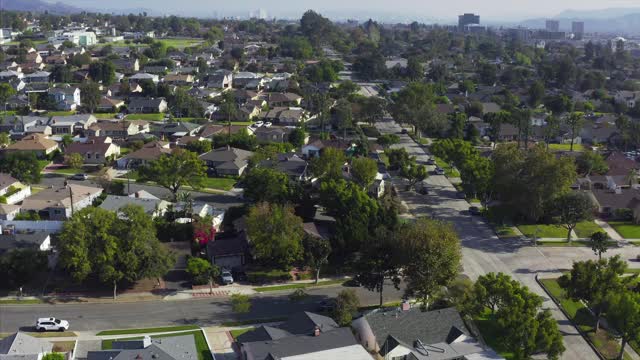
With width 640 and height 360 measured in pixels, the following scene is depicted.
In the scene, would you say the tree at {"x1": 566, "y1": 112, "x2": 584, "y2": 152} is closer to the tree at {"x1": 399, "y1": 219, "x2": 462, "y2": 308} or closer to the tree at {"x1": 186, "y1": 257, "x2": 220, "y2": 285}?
the tree at {"x1": 399, "y1": 219, "x2": 462, "y2": 308}

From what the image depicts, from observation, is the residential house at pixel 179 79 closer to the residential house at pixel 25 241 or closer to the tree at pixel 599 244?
the residential house at pixel 25 241

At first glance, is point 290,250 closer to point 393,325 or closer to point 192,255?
point 192,255

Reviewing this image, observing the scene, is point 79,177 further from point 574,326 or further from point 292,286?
A: point 574,326

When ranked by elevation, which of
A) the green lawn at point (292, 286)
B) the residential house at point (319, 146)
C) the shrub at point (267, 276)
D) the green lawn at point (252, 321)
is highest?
the residential house at point (319, 146)

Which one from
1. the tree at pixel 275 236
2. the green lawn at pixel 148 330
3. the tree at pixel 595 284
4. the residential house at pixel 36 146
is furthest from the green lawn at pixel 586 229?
the residential house at pixel 36 146

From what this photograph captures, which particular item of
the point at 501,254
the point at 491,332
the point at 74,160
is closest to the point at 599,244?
the point at 501,254
